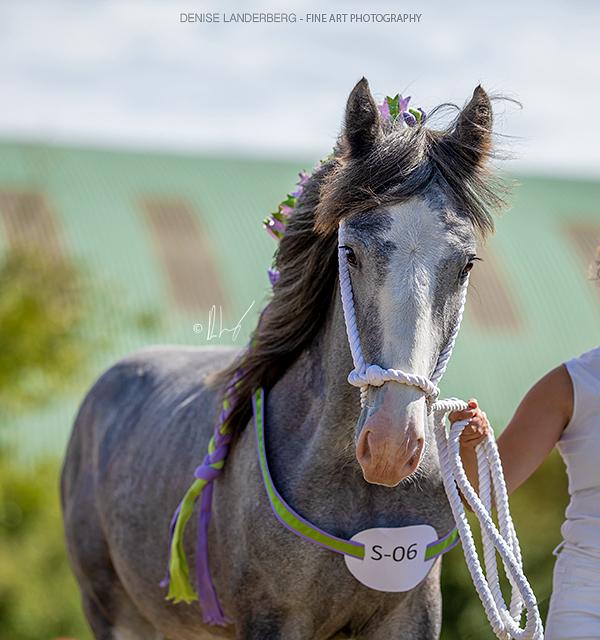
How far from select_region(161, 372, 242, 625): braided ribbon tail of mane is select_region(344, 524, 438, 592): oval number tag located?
621 millimetres

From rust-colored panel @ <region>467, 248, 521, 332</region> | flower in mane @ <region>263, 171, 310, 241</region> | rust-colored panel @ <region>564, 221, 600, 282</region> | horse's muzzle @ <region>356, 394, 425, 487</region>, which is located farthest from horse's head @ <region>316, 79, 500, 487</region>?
rust-colored panel @ <region>564, 221, 600, 282</region>

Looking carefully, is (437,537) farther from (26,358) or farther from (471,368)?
(471,368)

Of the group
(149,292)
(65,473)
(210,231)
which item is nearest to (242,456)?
(65,473)

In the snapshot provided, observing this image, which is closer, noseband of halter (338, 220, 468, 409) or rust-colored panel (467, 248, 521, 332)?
noseband of halter (338, 220, 468, 409)

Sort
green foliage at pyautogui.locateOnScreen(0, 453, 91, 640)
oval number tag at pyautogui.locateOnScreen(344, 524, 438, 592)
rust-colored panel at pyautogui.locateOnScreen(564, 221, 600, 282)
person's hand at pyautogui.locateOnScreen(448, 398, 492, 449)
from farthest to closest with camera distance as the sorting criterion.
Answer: rust-colored panel at pyautogui.locateOnScreen(564, 221, 600, 282) < green foliage at pyautogui.locateOnScreen(0, 453, 91, 640) < oval number tag at pyautogui.locateOnScreen(344, 524, 438, 592) < person's hand at pyautogui.locateOnScreen(448, 398, 492, 449)

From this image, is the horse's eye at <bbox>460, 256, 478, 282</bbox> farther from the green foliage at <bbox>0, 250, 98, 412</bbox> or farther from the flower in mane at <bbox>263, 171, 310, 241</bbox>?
the green foliage at <bbox>0, 250, 98, 412</bbox>

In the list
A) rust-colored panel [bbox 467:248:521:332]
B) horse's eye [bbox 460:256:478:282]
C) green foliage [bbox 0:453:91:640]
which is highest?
horse's eye [bbox 460:256:478:282]

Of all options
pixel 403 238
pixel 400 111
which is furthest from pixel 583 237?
pixel 403 238

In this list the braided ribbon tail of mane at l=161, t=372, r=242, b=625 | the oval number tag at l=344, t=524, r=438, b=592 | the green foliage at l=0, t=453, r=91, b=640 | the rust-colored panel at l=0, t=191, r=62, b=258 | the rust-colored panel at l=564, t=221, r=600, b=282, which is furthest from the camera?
the rust-colored panel at l=564, t=221, r=600, b=282

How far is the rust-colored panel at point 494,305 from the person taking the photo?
647 inches

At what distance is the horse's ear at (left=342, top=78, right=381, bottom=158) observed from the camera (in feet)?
10.5

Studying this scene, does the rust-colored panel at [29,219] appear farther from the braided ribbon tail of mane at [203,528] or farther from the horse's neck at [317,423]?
the horse's neck at [317,423]

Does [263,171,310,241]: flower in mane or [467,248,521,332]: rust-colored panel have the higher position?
[263,171,310,241]: flower in mane

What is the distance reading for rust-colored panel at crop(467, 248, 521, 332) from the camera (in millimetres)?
16438
